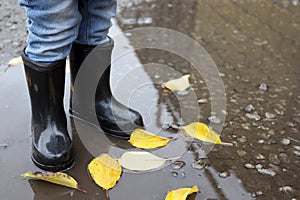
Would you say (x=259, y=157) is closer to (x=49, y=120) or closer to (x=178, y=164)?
(x=178, y=164)

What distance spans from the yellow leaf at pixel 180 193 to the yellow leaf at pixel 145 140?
0.23m

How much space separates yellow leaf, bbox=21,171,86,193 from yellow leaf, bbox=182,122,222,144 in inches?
18.6

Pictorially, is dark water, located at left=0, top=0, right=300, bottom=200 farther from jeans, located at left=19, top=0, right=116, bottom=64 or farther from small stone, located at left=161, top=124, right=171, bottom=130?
jeans, located at left=19, top=0, right=116, bottom=64

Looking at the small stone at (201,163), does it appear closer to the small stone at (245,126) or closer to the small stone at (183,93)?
the small stone at (245,126)

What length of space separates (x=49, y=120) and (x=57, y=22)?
321 millimetres

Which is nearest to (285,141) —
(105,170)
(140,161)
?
(140,161)

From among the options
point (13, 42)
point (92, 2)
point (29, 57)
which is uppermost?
point (92, 2)

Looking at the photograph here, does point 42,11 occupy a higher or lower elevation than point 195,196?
higher

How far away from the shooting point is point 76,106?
1661 millimetres

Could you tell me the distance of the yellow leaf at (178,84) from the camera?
1920 mm

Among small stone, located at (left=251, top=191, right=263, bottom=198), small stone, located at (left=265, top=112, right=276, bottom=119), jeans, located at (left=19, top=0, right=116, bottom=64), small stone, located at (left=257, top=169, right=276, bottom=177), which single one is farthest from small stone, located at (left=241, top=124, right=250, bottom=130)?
jeans, located at (left=19, top=0, right=116, bottom=64)

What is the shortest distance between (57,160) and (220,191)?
51 cm

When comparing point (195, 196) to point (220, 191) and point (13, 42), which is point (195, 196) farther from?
point (13, 42)

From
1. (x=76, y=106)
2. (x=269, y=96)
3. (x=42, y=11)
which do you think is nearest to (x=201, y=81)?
(x=269, y=96)
